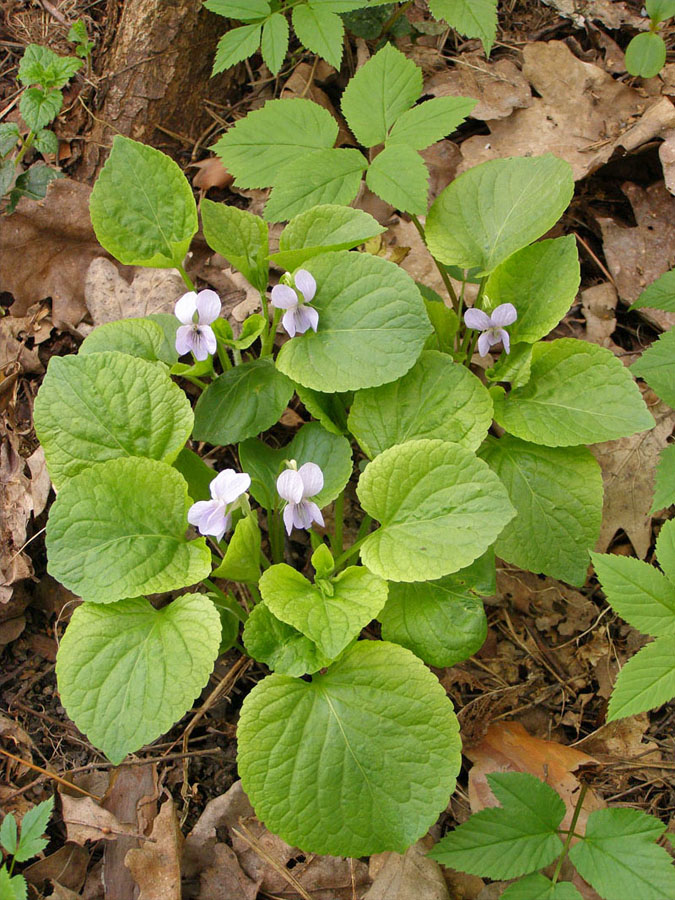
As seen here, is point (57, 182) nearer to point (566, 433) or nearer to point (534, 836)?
point (566, 433)

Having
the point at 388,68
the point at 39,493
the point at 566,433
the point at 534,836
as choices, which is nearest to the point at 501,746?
the point at 534,836

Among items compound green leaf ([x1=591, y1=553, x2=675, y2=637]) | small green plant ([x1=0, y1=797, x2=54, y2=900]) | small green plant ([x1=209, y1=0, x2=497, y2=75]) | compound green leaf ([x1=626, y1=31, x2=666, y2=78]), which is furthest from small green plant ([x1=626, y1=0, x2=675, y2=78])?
small green plant ([x1=0, y1=797, x2=54, y2=900])

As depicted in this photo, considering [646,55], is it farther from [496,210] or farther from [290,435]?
[290,435]

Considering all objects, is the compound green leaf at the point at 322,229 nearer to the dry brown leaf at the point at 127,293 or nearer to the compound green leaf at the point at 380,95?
the compound green leaf at the point at 380,95

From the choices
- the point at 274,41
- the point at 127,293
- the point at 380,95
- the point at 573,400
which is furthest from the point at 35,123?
the point at 573,400

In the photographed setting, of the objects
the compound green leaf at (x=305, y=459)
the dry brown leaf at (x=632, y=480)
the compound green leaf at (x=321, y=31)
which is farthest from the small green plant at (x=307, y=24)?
the dry brown leaf at (x=632, y=480)

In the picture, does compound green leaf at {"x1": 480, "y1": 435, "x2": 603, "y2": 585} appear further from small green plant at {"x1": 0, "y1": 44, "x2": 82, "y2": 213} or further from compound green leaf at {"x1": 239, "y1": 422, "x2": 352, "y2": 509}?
small green plant at {"x1": 0, "y1": 44, "x2": 82, "y2": 213}
